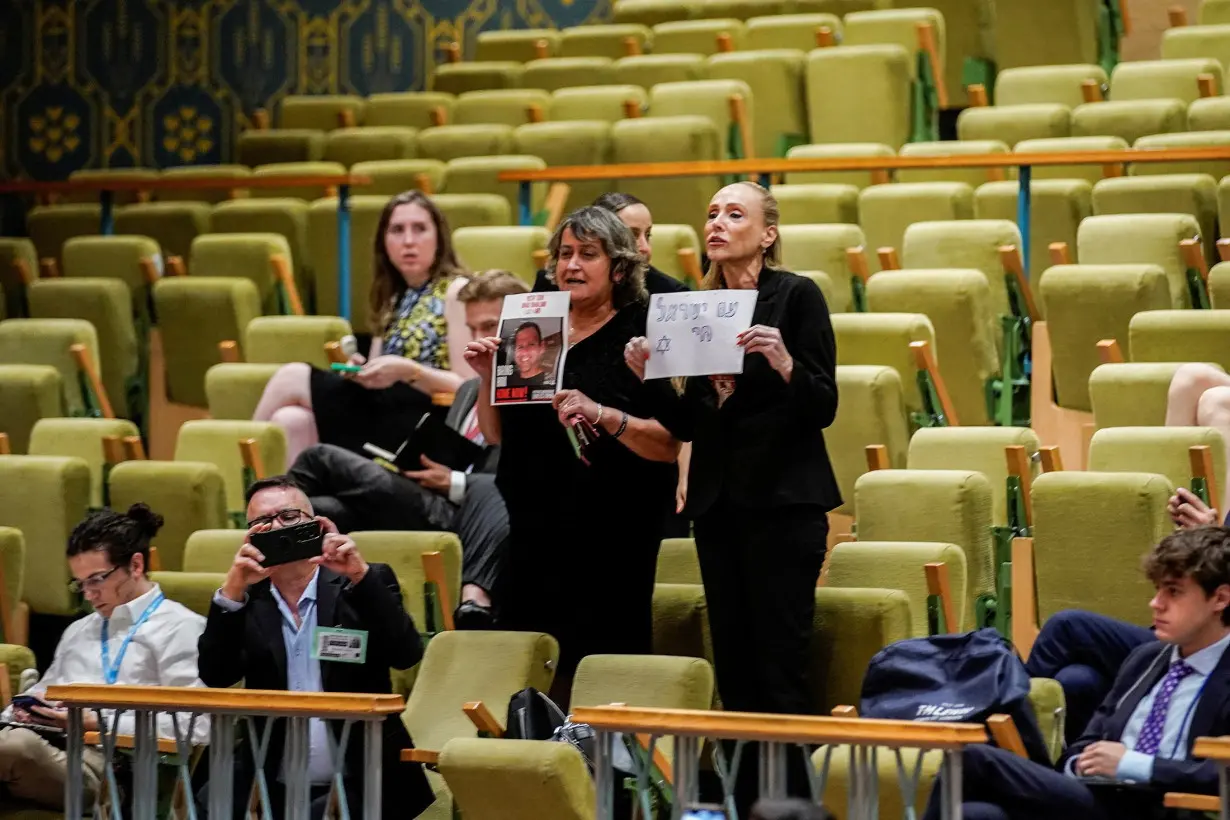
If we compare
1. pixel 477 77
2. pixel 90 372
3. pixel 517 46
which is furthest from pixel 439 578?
pixel 517 46

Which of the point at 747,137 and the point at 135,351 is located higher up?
the point at 747,137

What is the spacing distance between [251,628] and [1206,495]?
1070 millimetres

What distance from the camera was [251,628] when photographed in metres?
2.19

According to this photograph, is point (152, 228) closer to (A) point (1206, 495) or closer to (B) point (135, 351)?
(B) point (135, 351)

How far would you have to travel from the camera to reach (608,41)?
15.7ft

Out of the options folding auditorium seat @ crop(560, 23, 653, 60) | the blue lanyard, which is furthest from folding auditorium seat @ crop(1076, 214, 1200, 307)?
folding auditorium seat @ crop(560, 23, 653, 60)

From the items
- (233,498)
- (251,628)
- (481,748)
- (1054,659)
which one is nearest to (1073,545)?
(1054,659)

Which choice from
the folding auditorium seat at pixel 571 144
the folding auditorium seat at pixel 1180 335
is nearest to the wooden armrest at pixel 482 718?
the folding auditorium seat at pixel 1180 335

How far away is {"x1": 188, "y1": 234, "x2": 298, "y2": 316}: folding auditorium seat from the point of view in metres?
3.68

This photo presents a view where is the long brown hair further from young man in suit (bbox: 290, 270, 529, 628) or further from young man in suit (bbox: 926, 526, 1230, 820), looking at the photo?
young man in suit (bbox: 926, 526, 1230, 820)

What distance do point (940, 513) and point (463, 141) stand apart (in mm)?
2091

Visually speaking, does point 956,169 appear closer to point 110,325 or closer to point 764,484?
point 110,325

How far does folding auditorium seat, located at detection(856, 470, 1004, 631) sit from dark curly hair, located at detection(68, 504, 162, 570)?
85 centimetres

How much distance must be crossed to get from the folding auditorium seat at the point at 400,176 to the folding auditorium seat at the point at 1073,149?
1138 millimetres
